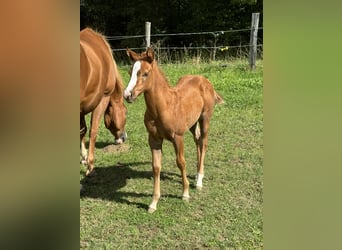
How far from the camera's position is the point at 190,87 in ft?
8.94

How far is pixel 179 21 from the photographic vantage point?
932cm

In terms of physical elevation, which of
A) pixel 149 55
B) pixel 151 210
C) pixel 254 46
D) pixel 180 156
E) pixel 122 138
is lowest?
pixel 151 210

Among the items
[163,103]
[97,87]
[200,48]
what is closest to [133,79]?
[163,103]

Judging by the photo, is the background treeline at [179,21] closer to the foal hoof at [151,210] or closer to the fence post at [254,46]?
the fence post at [254,46]

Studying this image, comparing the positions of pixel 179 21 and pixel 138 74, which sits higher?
pixel 179 21

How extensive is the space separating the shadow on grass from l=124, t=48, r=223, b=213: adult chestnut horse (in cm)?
35

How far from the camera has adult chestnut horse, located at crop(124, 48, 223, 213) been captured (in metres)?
2.27

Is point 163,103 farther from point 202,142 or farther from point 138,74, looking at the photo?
point 202,142

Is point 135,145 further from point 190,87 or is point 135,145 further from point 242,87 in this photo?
point 242,87

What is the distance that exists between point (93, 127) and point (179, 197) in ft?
3.10

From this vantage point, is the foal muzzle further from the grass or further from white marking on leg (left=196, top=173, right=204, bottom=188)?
white marking on leg (left=196, top=173, right=204, bottom=188)

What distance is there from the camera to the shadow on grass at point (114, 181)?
2.90 meters
